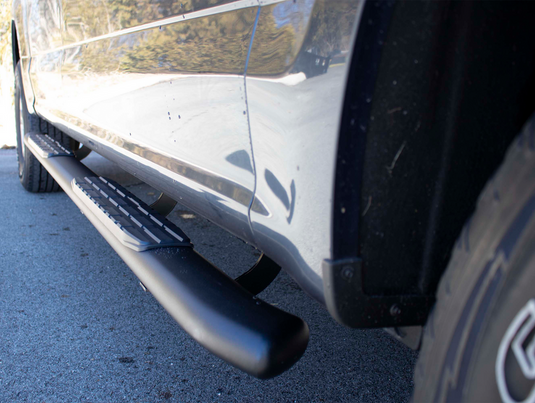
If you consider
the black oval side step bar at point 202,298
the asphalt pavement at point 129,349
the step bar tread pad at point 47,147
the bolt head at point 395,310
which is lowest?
the asphalt pavement at point 129,349

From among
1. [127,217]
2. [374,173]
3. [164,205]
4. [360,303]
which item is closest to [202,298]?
[360,303]

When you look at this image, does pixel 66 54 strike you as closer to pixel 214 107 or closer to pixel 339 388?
pixel 214 107

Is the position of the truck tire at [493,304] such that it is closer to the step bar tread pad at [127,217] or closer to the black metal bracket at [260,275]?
the black metal bracket at [260,275]

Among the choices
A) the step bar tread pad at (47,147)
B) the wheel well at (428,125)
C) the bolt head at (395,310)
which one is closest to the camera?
the wheel well at (428,125)

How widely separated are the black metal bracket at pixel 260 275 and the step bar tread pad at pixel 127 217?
222 mm

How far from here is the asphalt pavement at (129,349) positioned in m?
1.38

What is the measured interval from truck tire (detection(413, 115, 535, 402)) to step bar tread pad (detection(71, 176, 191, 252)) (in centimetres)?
88

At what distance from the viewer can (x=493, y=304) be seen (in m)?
0.56

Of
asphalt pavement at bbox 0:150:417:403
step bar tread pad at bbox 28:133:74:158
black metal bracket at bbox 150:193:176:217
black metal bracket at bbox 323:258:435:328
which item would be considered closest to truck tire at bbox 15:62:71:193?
step bar tread pad at bbox 28:133:74:158

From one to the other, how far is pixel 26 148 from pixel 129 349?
257cm

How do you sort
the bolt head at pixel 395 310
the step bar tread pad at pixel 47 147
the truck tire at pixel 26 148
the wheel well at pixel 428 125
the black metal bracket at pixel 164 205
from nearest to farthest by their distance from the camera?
the wheel well at pixel 428 125, the bolt head at pixel 395 310, the black metal bracket at pixel 164 205, the step bar tread pad at pixel 47 147, the truck tire at pixel 26 148

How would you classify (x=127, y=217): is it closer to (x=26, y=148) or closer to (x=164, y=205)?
(x=164, y=205)

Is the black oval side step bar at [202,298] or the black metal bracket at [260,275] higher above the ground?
the black oval side step bar at [202,298]

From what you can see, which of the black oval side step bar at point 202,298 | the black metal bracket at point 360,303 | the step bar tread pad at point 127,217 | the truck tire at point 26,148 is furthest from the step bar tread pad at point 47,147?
the black metal bracket at point 360,303
